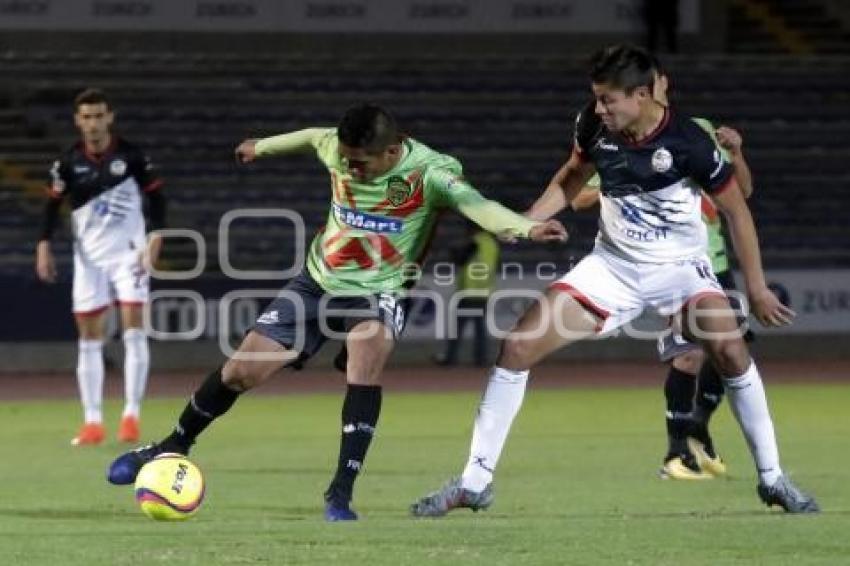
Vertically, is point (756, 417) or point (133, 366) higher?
point (756, 417)

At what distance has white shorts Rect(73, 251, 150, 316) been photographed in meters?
15.7

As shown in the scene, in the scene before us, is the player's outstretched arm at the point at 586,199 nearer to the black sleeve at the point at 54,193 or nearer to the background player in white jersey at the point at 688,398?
the background player in white jersey at the point at 688,398

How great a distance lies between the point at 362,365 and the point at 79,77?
21.2 meters

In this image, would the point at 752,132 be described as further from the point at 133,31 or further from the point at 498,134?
A: the point at 133,31

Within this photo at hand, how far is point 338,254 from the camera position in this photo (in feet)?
33.8

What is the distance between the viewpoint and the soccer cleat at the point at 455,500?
9.82 meters

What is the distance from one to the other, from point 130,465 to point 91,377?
5.32 m

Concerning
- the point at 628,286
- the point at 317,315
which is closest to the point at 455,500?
the point at 317,315

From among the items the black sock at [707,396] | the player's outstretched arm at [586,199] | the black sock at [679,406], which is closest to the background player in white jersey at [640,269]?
the player's outstretched arm at [586,199]

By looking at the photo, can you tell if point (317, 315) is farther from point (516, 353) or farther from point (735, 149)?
point (735, 149)

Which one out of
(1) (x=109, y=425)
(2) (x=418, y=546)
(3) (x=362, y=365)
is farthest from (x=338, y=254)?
(1) (x=109, y=425)

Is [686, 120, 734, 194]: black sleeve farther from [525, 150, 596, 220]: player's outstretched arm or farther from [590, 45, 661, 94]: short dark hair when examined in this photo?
[525, 150, 596, 220]: player's outstretched arm

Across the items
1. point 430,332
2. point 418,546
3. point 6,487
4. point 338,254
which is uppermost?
point 338,254

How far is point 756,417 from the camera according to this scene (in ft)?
32.7
